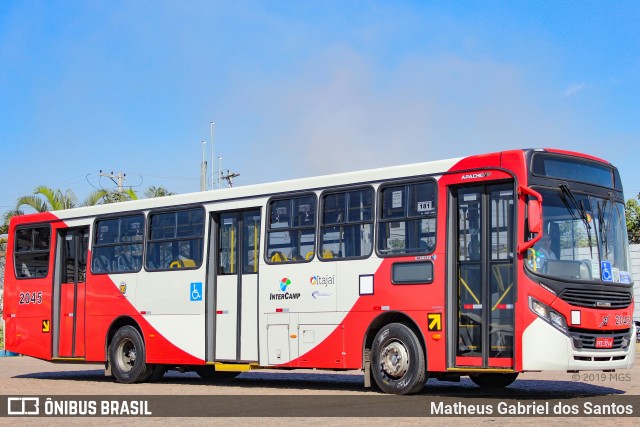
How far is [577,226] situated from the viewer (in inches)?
559

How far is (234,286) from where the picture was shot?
17.8m

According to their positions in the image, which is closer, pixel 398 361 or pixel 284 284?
pixel 398 361

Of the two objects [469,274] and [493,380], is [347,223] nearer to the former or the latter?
[469,274]

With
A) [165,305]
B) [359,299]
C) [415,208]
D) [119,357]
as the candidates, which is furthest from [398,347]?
[119,357]

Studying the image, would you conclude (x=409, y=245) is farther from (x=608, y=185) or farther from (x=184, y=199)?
(x=184, y=199)

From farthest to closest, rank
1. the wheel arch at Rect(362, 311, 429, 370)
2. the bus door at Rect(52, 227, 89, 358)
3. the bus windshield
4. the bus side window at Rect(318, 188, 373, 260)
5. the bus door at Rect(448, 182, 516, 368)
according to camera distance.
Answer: the bus door at Rect(52, 227, 89, 358) < the bus side window at Rect(318, 188, 373, 260) < the wheel arch at Rect(362, 311, 429, 370) < the bus door at Rect(448, 182, 516, 368) < the bus windshield

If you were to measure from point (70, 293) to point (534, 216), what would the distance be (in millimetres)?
11178

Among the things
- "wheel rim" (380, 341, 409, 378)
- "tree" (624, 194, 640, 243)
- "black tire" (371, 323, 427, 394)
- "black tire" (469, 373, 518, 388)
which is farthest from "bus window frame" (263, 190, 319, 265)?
"tree" (624, 194, 640, 243)

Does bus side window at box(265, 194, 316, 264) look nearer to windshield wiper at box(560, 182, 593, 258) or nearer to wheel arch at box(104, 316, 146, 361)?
wheel arch at box(104, 316, 146, 361)

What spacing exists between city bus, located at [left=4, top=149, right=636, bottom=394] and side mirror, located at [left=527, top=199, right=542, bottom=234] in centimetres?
3

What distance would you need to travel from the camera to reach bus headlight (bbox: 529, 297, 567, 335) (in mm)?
13477

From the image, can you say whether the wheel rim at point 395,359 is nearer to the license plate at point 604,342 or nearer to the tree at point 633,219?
the license plate at point 604,342

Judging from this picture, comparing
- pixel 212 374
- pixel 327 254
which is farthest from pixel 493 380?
pixel 212 374

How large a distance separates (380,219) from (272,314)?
9.39ft
